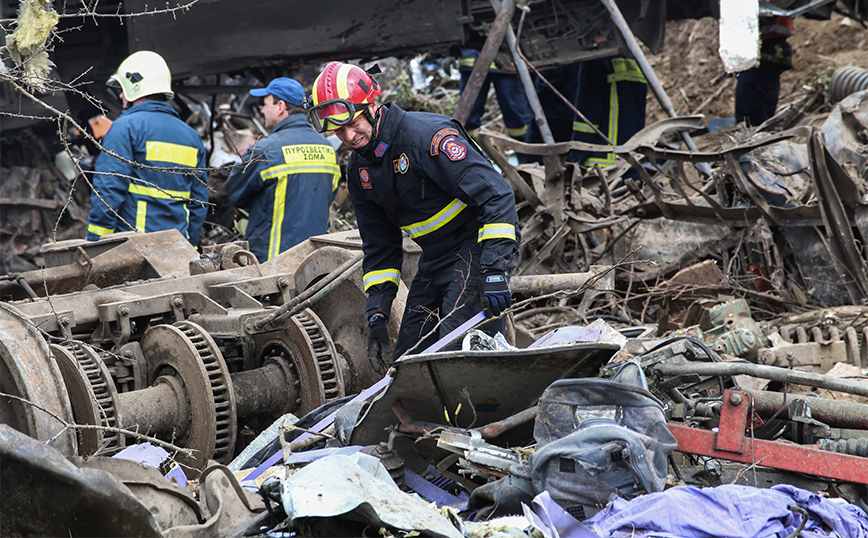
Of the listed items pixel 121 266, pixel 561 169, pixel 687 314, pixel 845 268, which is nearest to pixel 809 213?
pixel 845 268

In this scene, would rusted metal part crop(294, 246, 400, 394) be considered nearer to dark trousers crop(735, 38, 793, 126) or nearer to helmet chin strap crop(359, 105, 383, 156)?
helmet chin strap crop(359, 105, 383, 156)

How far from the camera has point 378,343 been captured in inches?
164

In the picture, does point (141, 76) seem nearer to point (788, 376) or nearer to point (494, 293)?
point (494, 293)

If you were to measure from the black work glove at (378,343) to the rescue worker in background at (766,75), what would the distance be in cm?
501

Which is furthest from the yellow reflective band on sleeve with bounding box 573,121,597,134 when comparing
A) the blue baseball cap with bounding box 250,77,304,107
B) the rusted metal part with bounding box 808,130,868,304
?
the rusted metal part with bounding box 808,130,868,304

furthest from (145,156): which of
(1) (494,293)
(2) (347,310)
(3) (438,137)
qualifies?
(1) (494,293)

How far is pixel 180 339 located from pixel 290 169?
84.8 inches

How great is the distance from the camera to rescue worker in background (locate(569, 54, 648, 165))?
8.09 metres

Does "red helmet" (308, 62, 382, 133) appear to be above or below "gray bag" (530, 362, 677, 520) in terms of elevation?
above

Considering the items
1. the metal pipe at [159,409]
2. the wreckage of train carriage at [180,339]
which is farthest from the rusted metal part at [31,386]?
the metal pipe at [159,409]

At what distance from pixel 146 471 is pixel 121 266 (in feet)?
8.21

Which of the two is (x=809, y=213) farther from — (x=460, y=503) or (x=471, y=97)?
(x=460, y=503)

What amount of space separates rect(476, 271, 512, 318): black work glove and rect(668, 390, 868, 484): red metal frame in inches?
38.9

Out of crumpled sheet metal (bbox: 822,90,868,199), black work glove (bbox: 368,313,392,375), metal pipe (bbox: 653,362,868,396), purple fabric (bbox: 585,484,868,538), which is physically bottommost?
black work glove (bbox: 368,313,392,375)
